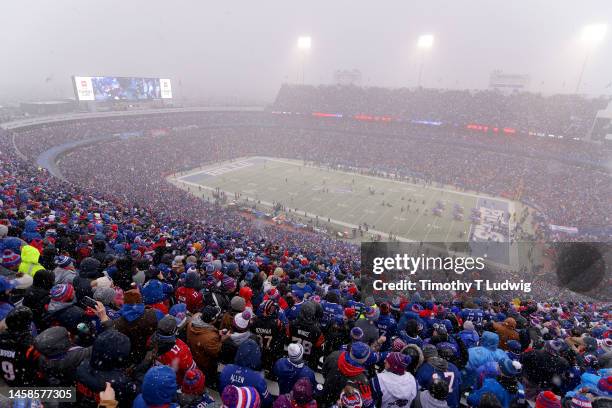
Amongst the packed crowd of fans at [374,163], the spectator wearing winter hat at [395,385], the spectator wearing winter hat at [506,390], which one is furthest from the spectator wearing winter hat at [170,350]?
the packed crowd of fans at [374,163]

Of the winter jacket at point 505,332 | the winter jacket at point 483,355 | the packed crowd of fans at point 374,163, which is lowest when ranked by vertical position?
the packed crowd of fans at point 374,163

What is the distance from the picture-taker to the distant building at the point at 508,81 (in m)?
87.1

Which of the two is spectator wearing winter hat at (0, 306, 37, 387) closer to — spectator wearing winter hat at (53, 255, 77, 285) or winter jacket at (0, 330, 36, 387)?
winter jacket at (0, 330, 36, 387)

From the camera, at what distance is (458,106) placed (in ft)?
244

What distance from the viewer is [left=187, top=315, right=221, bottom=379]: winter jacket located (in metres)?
5.14

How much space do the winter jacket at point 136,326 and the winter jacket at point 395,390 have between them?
317cm

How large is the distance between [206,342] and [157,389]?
189cm

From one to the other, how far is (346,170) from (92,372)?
182 ft

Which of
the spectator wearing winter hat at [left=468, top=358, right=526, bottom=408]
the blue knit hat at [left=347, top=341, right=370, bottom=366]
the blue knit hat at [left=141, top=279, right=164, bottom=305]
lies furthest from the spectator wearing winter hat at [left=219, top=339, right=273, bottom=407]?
the spectator wearing winter hat at [left=468, top=358, right=526, bottom=408]

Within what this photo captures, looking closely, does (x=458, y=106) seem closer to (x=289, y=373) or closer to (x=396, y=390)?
(x=396, y=390)

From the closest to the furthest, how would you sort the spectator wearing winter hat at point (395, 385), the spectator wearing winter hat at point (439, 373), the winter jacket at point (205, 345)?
the spectator wearing winter hat at point (395, 385)
the spectator wearing winter hat at point (439, 373)
the winter jacket at point (205, 345)

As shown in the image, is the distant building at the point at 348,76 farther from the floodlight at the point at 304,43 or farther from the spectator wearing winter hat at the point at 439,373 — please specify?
the spectator wearing winter hat at the point at 439,373

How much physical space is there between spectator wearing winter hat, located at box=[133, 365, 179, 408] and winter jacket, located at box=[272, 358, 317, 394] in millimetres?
1597

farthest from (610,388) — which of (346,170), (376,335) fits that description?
(346,170)
